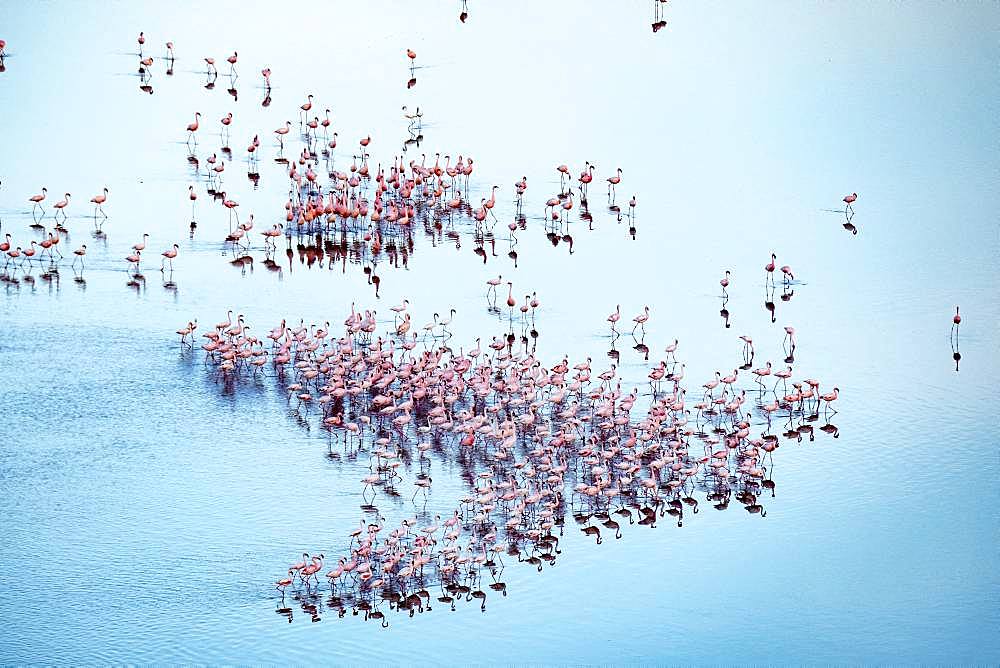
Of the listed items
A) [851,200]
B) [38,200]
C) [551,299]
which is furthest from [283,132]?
[851,200]

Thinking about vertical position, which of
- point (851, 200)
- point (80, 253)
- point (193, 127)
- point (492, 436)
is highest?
point (193, 127)

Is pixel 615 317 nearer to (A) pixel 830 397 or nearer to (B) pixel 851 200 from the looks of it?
(A) pixel 830 397

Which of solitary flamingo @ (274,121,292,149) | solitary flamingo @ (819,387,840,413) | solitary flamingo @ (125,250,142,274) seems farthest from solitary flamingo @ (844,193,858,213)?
solitary flamingo @ (125,250,142,274)

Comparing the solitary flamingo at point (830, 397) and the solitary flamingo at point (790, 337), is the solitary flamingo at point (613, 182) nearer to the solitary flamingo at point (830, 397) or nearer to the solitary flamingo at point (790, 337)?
the solitary flamingo at point (790, 337)

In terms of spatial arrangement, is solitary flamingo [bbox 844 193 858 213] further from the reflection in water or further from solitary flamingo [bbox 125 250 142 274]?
solitary flamingo [bbox 125 250 142 274]

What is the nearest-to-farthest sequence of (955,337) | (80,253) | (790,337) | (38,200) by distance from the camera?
1. (790,337)
2. (955,337)
3. (80,253)
4. (38,200)

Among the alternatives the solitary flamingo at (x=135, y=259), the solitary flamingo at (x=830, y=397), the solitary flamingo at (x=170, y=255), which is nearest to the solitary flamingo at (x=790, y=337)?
the solitary flamingo at (x=830, y=397)

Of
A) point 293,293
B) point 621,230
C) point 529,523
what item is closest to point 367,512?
point 529,523
